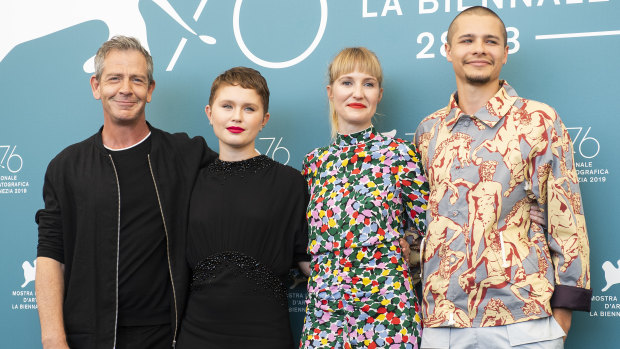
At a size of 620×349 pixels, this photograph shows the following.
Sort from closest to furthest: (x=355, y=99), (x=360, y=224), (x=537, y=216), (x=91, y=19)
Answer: (x=537, y=216), (x=360, y=224), (x=355, y=99), (x=91, y=19)

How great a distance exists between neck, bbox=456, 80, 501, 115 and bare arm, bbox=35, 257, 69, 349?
1.57 metres

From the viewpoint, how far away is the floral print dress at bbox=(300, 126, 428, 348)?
2.04 metres

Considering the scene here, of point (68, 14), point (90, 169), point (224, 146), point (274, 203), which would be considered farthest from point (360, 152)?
point (68, 14)

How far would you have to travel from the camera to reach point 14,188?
3047 millimetres

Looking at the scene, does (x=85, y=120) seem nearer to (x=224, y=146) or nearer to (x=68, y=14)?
(x=68, y=14)

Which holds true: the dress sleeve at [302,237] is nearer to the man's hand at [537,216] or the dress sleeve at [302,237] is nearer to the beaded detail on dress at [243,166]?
the beaded detail on dress at [243,166]

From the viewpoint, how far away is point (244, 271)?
2.16 metres

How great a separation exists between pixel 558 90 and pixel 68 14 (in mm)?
2193

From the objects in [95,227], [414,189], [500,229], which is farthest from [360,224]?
[95,227]

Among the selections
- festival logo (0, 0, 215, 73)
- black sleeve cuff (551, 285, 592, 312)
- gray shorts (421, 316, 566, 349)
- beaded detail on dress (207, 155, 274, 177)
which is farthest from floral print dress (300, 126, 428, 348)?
festival logo (0, 0, 215, 73)

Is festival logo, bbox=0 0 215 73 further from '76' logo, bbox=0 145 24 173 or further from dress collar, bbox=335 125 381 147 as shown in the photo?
dress collar, bbox=335 125 381 147

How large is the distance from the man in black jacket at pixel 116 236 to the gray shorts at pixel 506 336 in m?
0.90

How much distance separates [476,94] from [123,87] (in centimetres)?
128

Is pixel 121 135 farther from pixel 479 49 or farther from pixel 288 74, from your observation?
pixel 479 49
